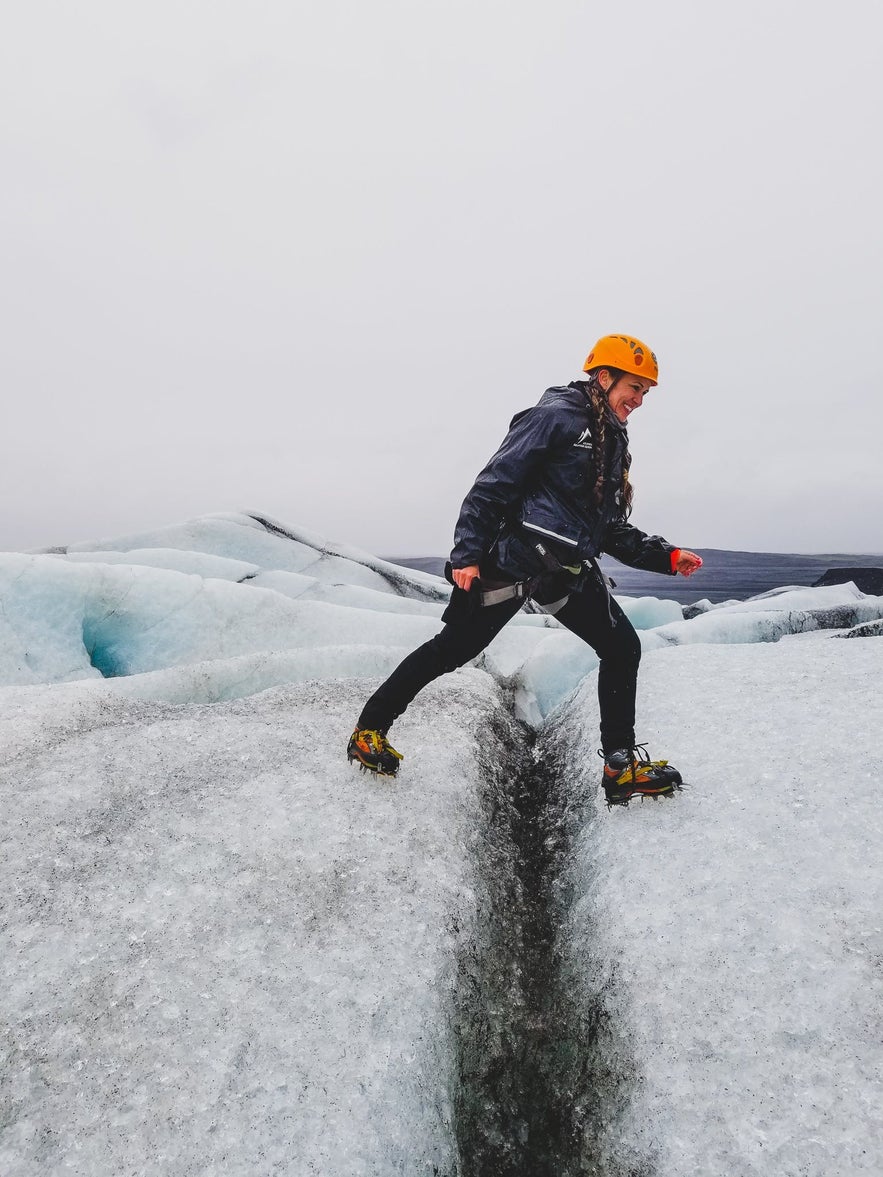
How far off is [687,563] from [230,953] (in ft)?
10.1

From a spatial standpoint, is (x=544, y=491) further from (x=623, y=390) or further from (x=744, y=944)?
(x=744, y=944)

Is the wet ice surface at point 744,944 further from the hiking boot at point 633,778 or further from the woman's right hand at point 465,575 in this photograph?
the woman's right hand at point 465,575

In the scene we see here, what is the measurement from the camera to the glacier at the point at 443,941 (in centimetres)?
223

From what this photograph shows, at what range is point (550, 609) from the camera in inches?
149

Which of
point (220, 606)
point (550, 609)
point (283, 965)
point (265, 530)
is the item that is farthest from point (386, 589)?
point (283, 965)

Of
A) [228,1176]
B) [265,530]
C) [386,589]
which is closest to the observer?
[228,1176]

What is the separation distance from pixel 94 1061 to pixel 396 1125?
1.09 metres

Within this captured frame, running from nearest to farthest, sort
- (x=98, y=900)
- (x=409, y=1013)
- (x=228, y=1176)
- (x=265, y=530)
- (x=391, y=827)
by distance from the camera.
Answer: (x=228, y=1176)
(x=409, y=1013)
(x=98, y=900)
(x=391, y=827)
(x=265, y=530)

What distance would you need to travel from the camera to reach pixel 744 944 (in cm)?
275

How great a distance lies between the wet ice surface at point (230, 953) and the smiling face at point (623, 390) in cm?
242

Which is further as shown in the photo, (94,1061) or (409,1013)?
(409,1013)

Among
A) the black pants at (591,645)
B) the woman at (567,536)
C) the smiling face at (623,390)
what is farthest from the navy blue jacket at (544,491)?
the black pants at (591,645)

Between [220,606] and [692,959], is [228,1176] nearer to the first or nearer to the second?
[692,959]

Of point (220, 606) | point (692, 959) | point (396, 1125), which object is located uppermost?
point (220, 606)
